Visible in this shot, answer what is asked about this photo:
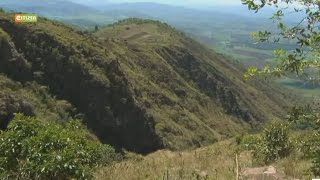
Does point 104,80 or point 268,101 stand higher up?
point 104,80

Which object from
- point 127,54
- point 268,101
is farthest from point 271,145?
point 268,101

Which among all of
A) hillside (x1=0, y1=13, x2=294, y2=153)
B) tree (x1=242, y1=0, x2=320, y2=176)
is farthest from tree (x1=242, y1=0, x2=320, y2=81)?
hillside (x1=0, y1=13, x2=294, y2=153)

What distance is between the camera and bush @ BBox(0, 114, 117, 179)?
7508 mm

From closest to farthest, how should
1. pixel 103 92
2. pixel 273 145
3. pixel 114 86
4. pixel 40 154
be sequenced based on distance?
pixel 40 154 < pixel 273 145 < pixel 103 92 < pixel 114 86

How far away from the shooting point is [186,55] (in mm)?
127375

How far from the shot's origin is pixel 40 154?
7797 mm

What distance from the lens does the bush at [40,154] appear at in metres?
7.51

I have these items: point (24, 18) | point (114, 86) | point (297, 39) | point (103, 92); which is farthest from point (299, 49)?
point (24, 18)

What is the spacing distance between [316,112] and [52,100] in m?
59.7

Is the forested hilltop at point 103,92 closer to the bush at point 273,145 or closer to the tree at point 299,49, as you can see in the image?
the bush at point 273,145

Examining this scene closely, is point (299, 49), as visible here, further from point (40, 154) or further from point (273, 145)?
point (273, 145)

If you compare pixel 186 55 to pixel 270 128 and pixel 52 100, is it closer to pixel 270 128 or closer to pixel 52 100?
pixel 52 100

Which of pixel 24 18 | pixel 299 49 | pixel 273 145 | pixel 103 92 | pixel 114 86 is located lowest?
pixel 103 92

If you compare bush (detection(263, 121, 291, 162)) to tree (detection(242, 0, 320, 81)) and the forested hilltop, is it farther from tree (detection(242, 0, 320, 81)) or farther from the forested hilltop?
the forested hilltop
